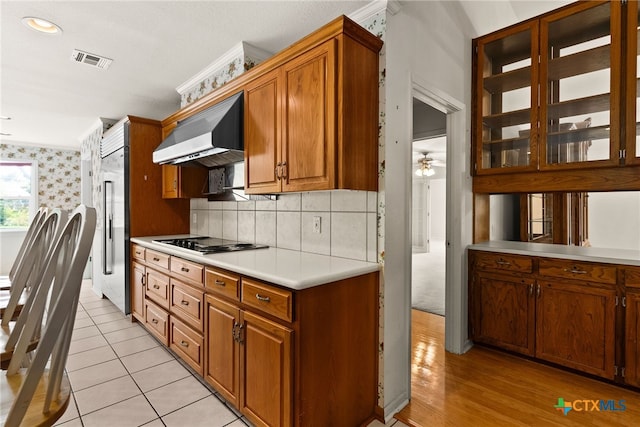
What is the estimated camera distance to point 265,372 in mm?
1635

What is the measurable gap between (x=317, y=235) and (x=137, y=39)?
198 cm

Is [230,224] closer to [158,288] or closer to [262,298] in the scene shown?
[158,288]

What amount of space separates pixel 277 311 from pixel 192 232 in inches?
106

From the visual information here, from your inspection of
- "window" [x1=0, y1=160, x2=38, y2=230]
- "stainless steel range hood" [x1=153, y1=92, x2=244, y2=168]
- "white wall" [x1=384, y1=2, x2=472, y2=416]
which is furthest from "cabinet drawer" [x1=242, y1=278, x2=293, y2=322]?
"window" [x1=0, y1=160, x2=38, y2=230]

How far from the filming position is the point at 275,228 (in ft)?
8.59

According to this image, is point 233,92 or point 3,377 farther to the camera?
point 233,92

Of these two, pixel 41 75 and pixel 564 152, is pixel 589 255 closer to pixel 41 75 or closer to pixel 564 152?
pixel 564 152

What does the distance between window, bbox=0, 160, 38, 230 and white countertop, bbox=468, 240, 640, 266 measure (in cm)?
709

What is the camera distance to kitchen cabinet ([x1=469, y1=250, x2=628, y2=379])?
219 centimetres

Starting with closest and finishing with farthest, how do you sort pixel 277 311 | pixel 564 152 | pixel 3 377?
pixel 3 377
pixel 277 311
pixel 564 152

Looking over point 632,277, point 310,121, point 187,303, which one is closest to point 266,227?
point 187,303

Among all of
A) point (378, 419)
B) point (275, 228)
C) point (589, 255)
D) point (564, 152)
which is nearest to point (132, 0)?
point (275, 228)

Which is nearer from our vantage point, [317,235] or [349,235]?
[349,235]

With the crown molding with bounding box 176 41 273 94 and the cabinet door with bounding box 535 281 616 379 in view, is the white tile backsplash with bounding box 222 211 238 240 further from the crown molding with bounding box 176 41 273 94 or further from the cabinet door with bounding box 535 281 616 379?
the cabinet door with bounding box 535 281 616 379
